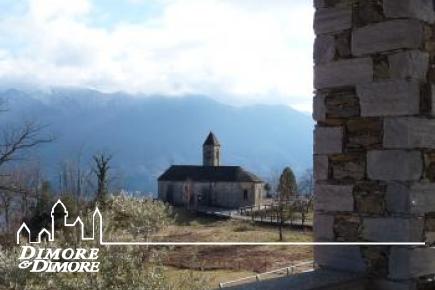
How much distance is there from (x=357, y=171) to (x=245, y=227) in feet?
138

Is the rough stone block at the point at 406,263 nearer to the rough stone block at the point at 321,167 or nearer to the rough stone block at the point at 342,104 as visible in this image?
the rough stone block at the point at 321,167

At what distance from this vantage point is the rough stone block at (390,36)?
14.4 ft

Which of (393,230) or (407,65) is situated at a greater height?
(407,65)

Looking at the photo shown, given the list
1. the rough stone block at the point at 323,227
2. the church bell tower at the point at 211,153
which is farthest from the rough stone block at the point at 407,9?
the church bell tower at the point at 211,153

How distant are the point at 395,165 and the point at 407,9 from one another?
1152 mm

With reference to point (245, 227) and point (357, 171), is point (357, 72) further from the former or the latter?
point (245, 227)

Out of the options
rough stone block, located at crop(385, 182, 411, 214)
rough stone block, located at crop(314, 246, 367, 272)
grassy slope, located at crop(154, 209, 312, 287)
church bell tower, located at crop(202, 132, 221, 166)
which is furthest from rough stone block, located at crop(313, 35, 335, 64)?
church bell tower, located at crop(202, 132, 221, 166)

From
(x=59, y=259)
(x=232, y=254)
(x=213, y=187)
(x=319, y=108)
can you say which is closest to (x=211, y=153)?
(x=213, y=187)

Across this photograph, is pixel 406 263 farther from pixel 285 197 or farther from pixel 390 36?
pixel 285 197

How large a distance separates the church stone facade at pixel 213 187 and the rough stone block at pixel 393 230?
62134 mm

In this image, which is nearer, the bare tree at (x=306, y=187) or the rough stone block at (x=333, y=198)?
the rough stone block at (x=333, y=198)

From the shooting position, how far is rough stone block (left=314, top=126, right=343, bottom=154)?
4727 mm

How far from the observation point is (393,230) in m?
4.38

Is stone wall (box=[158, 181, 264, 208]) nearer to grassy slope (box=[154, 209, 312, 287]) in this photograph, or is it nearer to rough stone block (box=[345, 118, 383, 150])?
grassy slope (box=[154, 209, 312, 287])
